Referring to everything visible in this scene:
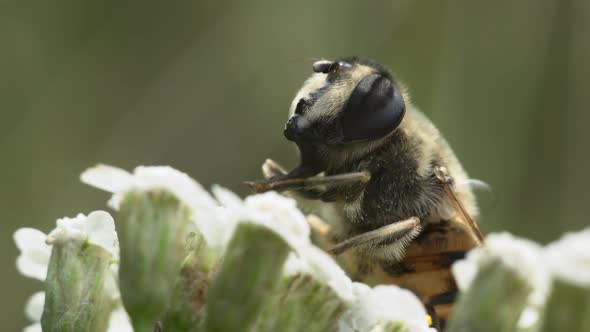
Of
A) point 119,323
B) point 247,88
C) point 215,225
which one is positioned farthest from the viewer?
point 247,88

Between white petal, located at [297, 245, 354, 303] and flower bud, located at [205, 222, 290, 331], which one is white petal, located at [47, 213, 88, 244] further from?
white petal, located at [297, 245, 354, 303]

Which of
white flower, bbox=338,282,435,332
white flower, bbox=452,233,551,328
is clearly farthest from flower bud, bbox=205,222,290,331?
white flower, bbox=452,233,551,328

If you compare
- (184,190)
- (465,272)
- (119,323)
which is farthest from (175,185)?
(465,272)

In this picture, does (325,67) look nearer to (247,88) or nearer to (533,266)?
(533,266)

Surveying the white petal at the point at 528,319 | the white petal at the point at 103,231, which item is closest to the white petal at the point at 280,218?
the white petal at the point at 103,231

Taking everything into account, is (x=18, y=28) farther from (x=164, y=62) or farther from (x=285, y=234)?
(x=285, y=234)

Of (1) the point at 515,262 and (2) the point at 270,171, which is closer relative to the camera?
(1) the point at 515,262

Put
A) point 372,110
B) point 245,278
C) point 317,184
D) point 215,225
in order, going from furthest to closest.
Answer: point 372,110 → point 317,184 → point 215,225 → point 245,278
